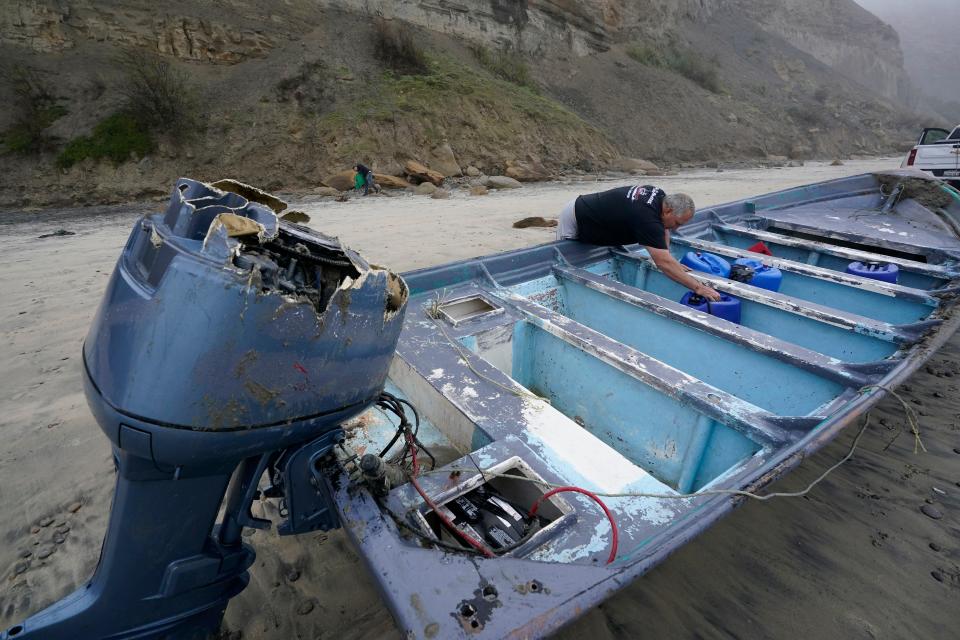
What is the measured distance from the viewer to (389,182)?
39.3 feet

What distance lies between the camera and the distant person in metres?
11.2

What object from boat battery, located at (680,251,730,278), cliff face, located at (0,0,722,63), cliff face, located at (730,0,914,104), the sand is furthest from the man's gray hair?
cliff face, located at (730,0,914,104)

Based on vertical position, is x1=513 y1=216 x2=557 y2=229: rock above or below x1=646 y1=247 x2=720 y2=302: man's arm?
below

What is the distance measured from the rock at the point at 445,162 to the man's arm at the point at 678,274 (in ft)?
38.2

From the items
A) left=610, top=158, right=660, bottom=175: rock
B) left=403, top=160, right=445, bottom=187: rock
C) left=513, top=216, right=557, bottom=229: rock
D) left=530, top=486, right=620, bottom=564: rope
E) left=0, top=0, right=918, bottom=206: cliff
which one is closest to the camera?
left=530, top=486, right=620, bottom=564: rope

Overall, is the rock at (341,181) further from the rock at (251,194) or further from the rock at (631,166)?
the rock at (251,194)

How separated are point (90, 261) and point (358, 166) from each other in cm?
669

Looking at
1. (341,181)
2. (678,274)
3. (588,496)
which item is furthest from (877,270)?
(341,181)

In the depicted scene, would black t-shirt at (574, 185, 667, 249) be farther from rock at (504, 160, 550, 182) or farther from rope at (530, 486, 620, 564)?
rock at (504, 160, 550, 182)

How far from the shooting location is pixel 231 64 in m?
15.1

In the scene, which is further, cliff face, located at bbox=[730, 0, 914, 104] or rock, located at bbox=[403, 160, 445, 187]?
Result: cliff face, located at bbox=[730, 0, 914, 104]

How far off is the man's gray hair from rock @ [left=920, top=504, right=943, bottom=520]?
7.05ft

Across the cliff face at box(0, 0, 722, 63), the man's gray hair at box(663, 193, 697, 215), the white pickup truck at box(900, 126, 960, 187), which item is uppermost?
the cliff face at box(0, 0, 722, 63)

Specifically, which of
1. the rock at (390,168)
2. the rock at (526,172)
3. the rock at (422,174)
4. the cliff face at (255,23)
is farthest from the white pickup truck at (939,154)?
the cliff face at (255,23)
